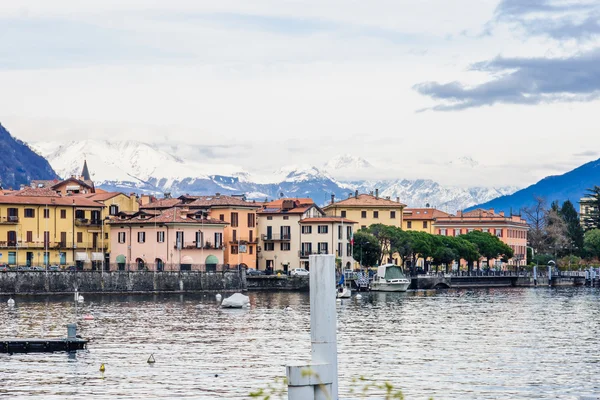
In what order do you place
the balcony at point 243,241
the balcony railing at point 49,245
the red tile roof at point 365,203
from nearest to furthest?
the balcony railing at point 49,245
the balcony at point 243,241
the red tile roof at point 365,203

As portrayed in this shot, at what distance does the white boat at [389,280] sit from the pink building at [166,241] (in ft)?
64.5

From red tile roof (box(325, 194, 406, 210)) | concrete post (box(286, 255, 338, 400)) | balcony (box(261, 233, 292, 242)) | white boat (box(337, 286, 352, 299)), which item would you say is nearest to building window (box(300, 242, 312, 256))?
balcony (box(261, 233, 292, 242))

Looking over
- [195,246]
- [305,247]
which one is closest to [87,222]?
[195,246]

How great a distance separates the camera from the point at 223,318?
86.5 m

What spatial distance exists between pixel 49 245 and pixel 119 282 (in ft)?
53.1

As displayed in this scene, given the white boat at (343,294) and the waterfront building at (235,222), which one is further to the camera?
the waterfront building at (235,222)

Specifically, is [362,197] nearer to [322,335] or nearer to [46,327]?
[46,327]

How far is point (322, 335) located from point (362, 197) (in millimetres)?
172177

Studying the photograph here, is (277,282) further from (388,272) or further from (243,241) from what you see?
(388,272)

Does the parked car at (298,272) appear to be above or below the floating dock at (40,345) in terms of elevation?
above

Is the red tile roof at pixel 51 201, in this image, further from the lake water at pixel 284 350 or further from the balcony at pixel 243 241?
the lake water at pixel 284 350

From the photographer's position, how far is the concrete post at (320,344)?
14648 millimetres

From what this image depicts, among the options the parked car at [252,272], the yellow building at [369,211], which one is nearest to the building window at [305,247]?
the parked car at [252,272]

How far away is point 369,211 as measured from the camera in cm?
18488
